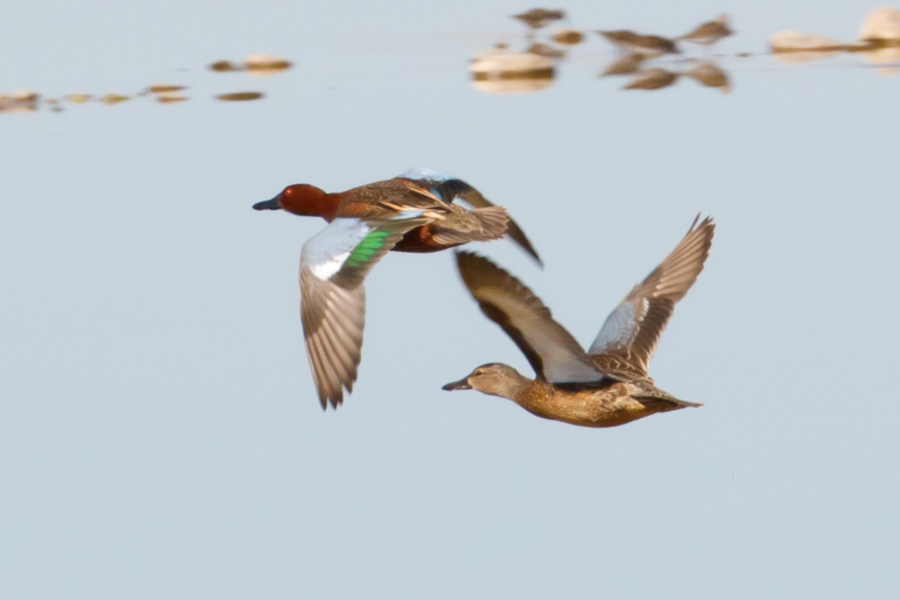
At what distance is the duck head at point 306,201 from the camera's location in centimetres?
880

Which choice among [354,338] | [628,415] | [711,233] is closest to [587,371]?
[628,415]

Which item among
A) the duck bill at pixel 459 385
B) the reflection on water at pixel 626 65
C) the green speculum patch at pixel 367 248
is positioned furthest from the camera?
the reflection on water at pixel 626 65

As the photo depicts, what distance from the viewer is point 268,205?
9180mm

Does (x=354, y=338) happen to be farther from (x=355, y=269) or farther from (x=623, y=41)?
(x=623, y=41)

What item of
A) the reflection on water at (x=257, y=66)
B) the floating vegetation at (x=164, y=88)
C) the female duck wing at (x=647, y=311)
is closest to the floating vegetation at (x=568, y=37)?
the reflection on water at (x=257, y=66)

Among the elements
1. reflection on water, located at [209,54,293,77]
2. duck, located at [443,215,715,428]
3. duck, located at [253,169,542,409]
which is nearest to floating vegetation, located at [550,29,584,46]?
reflection on water, located at [209,54,293,77]

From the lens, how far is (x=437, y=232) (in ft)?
26.6

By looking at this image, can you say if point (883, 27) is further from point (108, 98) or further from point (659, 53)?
point (108, 98)

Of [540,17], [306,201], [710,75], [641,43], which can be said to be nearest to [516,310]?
[306,201]

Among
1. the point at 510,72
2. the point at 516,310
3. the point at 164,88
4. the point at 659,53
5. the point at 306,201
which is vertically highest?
the point at 659,53

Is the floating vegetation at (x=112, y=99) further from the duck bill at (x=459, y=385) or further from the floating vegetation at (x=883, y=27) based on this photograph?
the floating vegetation at (x=883, y=27)

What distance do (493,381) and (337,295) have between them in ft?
3.81

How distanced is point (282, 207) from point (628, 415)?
2.95m

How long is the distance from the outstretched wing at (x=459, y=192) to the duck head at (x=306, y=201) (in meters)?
0.51
